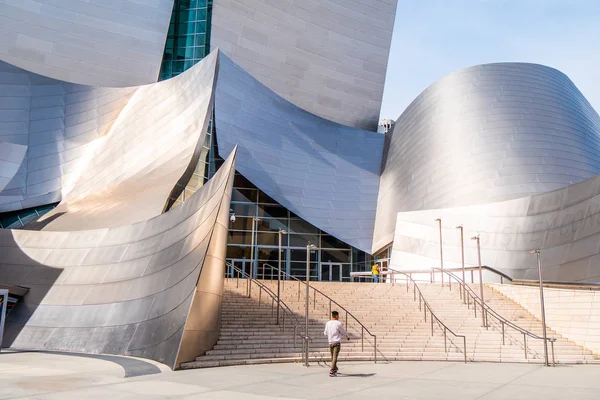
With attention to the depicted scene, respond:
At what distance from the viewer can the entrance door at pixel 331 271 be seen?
28266mm

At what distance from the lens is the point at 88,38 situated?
105 feet

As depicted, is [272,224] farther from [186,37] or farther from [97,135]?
[186,37]

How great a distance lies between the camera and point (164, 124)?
959 inches

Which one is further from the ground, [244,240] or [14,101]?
[14,101]

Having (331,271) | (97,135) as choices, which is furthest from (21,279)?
(331,271)

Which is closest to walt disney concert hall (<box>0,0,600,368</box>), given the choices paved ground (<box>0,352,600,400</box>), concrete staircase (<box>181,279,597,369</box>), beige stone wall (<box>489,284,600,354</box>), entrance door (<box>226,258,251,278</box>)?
entrance door (<box>226,258,251,278</box>)

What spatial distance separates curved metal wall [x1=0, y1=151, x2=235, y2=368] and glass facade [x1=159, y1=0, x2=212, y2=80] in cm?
2108

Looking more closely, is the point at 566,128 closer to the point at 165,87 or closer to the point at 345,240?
the point at 345,240

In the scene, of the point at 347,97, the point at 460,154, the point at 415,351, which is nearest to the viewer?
the point at 415,351

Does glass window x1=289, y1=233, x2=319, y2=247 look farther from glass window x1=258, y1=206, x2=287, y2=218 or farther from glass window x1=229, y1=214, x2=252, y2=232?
glass window x1=229, y1=214, x2=252, y2=232

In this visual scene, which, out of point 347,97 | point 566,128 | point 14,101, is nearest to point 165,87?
point 14,101

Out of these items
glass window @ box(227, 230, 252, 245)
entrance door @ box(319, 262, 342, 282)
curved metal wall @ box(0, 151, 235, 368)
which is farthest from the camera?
entrance door @ box(319, 262, 342, 282)

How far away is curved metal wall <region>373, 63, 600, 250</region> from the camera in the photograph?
24.5m

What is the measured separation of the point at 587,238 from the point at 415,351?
8.49 metres
